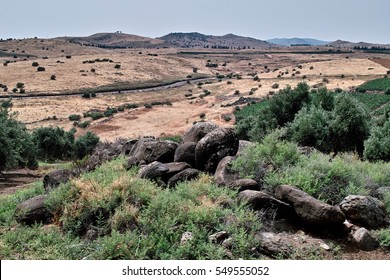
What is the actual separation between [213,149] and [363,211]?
4.42 meters

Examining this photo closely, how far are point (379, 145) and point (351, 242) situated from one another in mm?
13534

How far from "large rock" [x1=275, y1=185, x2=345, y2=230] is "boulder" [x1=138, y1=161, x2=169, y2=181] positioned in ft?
11.3

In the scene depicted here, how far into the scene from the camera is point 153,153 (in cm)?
1205

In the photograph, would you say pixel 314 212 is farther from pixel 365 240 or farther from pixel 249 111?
pixel 249 111

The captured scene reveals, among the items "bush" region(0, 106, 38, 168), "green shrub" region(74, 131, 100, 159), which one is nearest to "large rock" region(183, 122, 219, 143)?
"bush" region(0, 106, 38, 168)

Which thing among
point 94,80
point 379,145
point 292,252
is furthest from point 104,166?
point 94,80

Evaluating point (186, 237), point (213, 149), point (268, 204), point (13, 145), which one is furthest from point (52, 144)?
point (186, 237)

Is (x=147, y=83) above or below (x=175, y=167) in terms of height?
below

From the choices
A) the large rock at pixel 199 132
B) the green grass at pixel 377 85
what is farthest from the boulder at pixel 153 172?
the green grass at pixel 377 85

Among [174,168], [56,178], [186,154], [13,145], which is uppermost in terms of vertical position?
[186,154]

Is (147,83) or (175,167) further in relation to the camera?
(147,83)

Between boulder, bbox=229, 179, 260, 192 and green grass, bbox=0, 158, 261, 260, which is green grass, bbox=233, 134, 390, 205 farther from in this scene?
green grass, bbox=0, 158, 261, 260

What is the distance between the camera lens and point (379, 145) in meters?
19.9

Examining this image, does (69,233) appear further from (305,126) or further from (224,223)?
(305,126)
